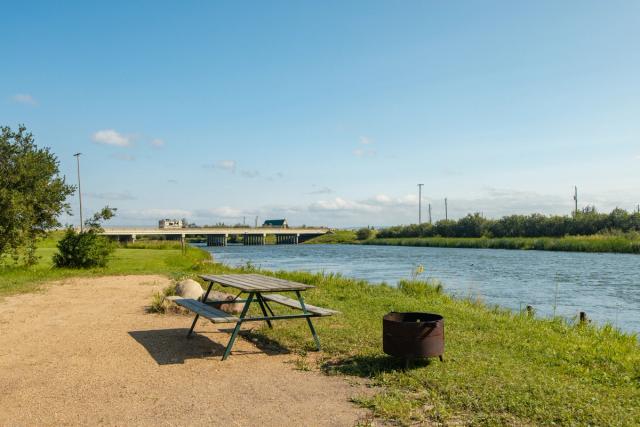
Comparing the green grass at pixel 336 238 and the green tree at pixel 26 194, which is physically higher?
the green tree at pixel 26 194

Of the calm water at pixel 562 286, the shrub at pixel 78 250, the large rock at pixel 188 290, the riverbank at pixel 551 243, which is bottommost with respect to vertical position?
the calm water at pixel 562 286

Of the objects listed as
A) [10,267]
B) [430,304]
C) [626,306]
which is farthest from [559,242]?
[10,267]

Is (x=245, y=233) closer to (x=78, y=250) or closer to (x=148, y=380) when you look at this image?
(x=78, y=250)

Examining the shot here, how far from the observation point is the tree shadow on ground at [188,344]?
7176 mm

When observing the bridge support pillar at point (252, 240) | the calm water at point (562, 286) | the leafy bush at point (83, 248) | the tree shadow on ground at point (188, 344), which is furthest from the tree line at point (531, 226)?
the tree shadow on ground at point (188, 344)

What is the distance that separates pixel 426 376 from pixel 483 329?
361 cm

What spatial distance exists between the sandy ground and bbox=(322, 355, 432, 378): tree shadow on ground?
0.33 metres

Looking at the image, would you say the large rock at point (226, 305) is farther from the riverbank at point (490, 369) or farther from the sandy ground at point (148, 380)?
the riverbank at point (490, 369)

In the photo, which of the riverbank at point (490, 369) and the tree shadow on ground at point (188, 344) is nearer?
the riverbank at point (490, 369)

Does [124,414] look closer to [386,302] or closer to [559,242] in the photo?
[386,302]

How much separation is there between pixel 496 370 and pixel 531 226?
6537 cm

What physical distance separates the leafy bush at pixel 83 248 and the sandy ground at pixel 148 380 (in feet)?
36.8

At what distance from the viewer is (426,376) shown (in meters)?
5.86

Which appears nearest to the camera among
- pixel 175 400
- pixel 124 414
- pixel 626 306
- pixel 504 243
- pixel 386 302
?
pixel 124 414
